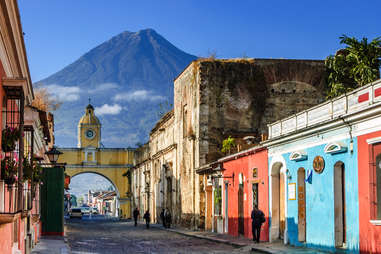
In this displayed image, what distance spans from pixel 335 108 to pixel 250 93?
17.0 meters

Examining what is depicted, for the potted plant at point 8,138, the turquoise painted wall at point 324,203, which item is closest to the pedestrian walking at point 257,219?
the turquoise painted wall at point 324,203

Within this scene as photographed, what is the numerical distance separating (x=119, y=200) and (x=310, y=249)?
52.6 metres

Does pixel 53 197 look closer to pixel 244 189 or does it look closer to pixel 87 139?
pixel 244 189

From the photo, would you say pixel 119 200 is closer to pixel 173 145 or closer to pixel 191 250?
pixel 173 145

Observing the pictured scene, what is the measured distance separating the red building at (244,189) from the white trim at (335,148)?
5.55 m

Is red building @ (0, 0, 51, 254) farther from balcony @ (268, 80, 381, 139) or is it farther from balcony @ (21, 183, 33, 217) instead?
balcony @ (268, 80, 381, 139)

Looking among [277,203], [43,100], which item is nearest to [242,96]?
[43,100]

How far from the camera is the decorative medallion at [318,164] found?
1830cm

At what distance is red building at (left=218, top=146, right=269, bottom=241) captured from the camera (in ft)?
77.0

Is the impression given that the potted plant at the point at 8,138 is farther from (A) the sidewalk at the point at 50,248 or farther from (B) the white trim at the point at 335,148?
(B) the white trim at the point at 335,148

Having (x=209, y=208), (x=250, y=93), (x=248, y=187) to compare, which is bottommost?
(x=209, y=208)

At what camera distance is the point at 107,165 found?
71.1 meters

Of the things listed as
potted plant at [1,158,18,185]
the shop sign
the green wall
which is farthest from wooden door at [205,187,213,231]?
potted plant at [1,158,18,185]

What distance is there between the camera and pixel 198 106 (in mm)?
34062
